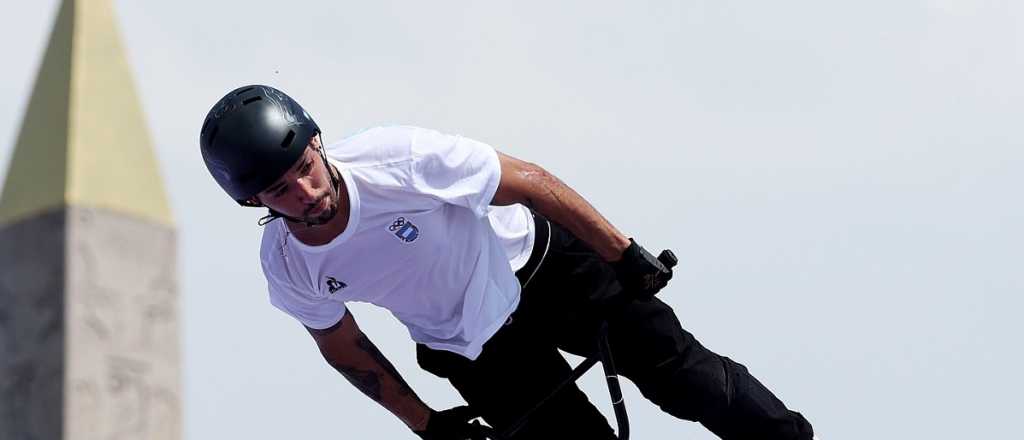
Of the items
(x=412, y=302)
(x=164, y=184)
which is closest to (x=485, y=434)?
(x=412, y=302)

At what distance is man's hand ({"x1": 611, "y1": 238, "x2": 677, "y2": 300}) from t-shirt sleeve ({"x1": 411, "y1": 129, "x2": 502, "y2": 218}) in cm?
78

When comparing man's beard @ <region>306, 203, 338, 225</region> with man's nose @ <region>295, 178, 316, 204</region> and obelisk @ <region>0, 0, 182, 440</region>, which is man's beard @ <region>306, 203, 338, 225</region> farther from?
obelisk @ <region>0, 0, 182, 440</region>

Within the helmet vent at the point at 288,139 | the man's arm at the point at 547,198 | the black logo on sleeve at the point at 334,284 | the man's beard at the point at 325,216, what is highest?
the man's arm at the point at 547,198

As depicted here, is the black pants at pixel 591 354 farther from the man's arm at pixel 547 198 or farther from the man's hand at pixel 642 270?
the man's arm at pixel 547 198

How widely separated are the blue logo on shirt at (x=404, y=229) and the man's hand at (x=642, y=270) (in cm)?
100

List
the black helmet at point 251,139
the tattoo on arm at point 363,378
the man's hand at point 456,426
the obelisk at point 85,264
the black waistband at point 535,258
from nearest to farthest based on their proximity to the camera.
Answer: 1. the obelisk at point 85,264
2. the black helmet at point 251,139
3. the black waistband at point 535,258
4. the man's hand at point 456,426
5. the tattoo on arm at point 363,378

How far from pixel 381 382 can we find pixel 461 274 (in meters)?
0.98

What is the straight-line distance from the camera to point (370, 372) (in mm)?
9570

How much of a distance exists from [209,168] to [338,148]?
2.00ft

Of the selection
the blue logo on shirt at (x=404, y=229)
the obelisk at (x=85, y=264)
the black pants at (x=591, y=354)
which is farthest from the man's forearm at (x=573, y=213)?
the obelisk at (x=85, y=264)

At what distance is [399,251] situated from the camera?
875cm

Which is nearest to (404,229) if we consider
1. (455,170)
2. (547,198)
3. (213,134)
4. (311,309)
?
(455,170)

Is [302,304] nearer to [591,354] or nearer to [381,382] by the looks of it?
[381,382]

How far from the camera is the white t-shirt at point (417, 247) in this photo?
28.1 feet
